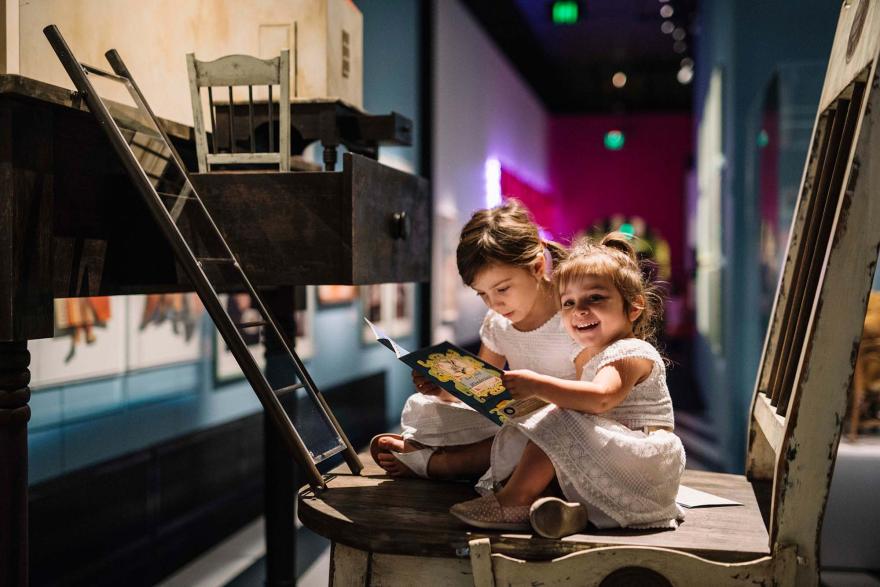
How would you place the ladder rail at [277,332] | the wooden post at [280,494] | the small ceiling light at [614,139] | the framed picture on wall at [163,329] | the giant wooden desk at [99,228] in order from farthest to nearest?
the small ceiling light at [614,139] < the framed picture on wall at [163,329] < the wooden post at [280,494] < the ladder rail at [277,332] < the giant wooden desk at [99,228]

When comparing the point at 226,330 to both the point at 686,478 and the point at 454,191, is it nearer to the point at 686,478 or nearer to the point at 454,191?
the point at 686,478

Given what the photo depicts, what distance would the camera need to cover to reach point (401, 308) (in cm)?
690

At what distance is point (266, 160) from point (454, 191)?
20.0 feet

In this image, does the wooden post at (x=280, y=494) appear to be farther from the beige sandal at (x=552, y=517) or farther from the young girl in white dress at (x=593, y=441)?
the beige sandal at (x=552, y=517)

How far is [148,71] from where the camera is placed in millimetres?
2713

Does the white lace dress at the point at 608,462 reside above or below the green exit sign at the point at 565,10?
below

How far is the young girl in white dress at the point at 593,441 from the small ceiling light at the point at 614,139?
615 inches

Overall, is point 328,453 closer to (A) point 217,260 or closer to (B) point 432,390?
(B) point 432,390

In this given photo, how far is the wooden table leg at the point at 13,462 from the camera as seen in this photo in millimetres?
1894

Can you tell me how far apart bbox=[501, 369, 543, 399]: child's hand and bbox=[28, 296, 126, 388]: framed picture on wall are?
6.23 ft

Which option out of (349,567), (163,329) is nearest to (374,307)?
(163,329)

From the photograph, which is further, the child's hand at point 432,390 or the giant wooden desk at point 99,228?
the child's hand at point 432,390

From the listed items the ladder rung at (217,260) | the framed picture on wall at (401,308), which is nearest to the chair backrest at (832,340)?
the ladder rung at (217,260)

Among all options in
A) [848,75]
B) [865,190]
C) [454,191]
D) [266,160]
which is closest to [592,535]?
[865,190]
